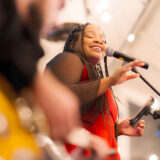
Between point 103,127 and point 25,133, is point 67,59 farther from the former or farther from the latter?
point 25,133

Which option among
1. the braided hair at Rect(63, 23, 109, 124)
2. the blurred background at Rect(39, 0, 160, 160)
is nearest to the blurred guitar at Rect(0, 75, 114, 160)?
the braided hair at Rect(63, 23, 109, 124)

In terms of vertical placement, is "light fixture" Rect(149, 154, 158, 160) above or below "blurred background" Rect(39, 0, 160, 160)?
below

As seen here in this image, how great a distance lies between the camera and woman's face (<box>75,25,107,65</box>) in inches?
48.9

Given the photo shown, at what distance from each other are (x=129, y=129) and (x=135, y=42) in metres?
2.26

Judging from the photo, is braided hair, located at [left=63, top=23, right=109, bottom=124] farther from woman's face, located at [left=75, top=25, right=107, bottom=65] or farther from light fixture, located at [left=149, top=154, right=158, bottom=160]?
light fixture, located at [left=149, top=154, right=158, bottom=160]

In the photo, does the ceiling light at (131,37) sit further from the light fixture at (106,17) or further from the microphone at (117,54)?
the microphone at (117,54)

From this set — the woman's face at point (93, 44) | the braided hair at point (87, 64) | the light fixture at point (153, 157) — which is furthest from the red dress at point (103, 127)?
the light fixture at point (153, 157)

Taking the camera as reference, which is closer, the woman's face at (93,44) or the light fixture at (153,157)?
the woman's face at (93,44)

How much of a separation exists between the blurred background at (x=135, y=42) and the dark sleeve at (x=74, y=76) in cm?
184

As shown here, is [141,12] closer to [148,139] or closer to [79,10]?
[79,10]

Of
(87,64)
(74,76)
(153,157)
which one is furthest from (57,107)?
(153,157)

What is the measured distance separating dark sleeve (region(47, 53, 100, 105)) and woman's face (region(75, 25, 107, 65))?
146 mm

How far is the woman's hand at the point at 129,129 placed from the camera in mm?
1278

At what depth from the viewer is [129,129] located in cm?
130
